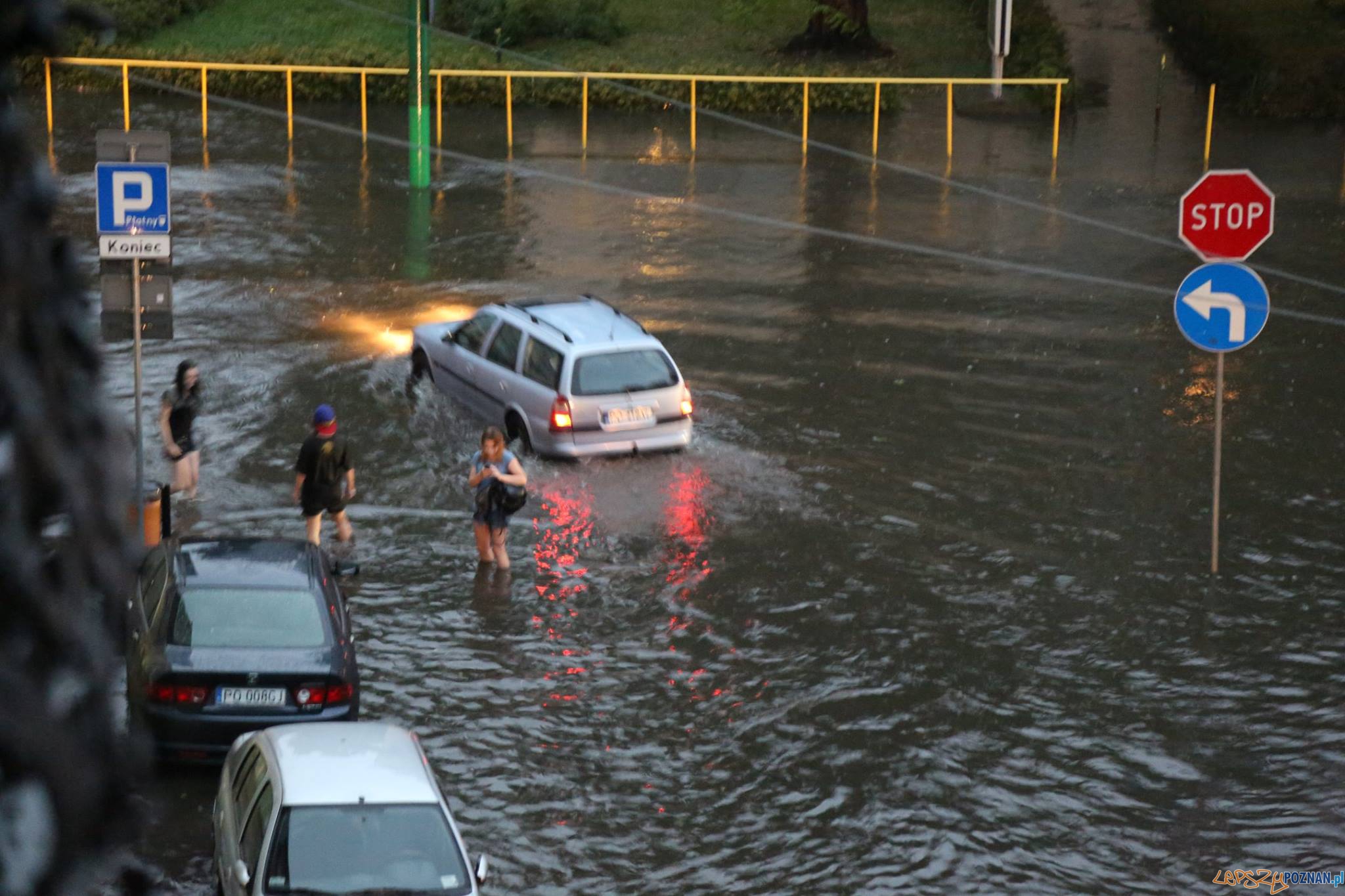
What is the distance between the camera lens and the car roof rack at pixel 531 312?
18.4 m

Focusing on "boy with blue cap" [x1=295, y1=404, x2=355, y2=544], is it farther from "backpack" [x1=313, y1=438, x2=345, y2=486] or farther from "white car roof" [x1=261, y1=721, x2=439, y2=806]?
"white car roof" [x1=261, y1=721, x2=439, y2=806]

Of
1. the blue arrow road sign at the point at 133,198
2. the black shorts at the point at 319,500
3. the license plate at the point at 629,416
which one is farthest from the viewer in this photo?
the license plate at the point at 629,416

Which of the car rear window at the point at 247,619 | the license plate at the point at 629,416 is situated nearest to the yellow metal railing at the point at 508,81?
the license plate at the point at 629,416

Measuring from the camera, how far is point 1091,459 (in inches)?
709

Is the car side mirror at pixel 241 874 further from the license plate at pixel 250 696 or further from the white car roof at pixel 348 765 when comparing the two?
the license plate at pixel 250 696

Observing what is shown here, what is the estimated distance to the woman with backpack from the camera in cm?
1442

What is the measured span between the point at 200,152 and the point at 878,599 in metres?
26.9

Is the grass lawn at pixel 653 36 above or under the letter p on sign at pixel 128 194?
above

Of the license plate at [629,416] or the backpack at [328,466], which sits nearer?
the backpack at [328,466]

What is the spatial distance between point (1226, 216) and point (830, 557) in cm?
446

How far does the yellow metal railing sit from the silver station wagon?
18.0m

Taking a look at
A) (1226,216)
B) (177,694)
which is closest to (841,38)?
(1226,216)

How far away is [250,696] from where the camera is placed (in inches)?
413

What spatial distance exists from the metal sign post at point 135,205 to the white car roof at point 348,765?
445 centimetres
